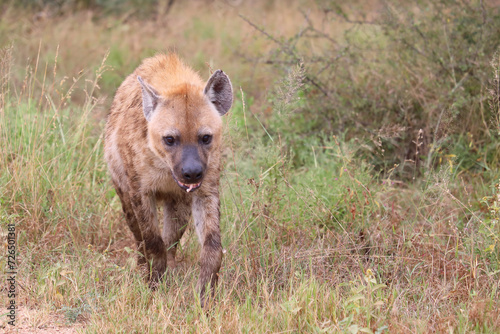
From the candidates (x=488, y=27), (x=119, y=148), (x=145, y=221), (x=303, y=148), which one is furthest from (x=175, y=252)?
(x=488, y=27)

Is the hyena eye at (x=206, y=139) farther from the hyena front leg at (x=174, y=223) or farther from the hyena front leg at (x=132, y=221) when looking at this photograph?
the hyena front leg at (x=132, y=221)

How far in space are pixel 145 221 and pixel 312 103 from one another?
7.16 feet

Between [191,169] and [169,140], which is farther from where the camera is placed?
[169,140]

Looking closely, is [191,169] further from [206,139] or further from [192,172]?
[206,139]

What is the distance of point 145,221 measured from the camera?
329cm

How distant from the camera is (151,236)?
330 centimetres

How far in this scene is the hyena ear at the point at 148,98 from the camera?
309 cm

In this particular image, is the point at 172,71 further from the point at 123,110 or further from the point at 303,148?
the point at 303,148

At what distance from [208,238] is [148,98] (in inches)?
29.5

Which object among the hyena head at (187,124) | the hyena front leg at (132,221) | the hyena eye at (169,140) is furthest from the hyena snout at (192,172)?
the hyena front leg at (132,221)

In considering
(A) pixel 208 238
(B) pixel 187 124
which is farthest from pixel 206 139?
(A) pixel 208 238

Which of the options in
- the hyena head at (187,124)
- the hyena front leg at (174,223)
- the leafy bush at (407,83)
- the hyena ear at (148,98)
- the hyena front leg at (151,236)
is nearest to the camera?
the hyena head at (187,124)

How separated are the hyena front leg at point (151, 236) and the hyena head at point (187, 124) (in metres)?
0.32

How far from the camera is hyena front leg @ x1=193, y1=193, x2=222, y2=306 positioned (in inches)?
118
